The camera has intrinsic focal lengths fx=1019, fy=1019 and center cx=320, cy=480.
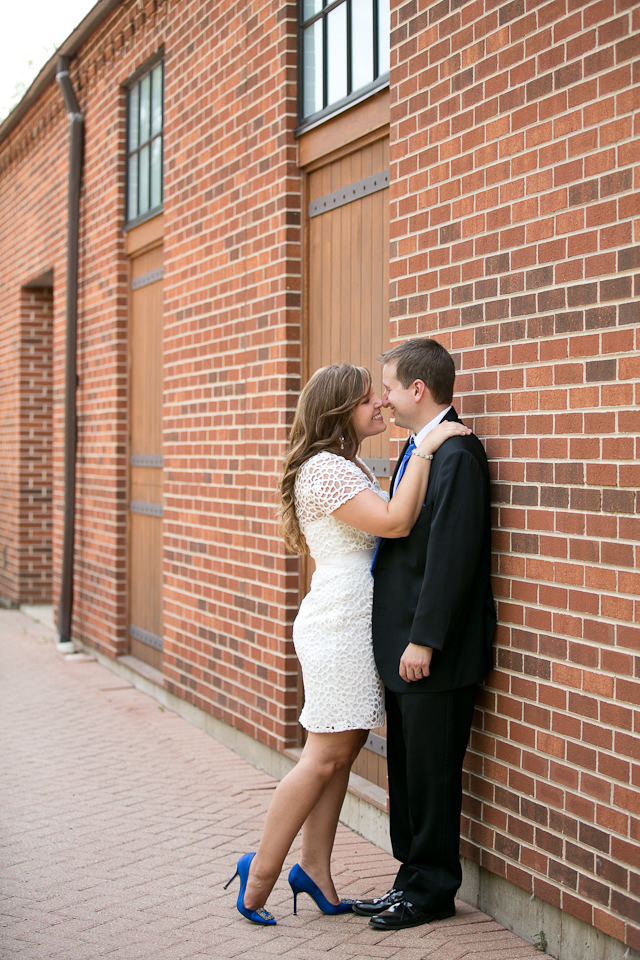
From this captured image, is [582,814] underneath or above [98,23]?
underneath

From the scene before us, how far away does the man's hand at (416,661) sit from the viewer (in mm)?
3316

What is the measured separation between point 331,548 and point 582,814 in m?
1.20

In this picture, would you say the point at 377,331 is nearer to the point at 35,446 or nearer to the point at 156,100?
the point at 156,100

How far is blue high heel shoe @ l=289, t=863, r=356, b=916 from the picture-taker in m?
3.63

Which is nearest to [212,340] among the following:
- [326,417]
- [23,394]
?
[326,417]

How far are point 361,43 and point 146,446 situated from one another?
13.4ft

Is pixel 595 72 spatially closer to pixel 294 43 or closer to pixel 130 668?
pixel 294 43

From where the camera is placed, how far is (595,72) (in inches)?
117

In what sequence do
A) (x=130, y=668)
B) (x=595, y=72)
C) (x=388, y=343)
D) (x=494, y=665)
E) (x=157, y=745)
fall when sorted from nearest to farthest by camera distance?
(x=595, y=72), (x=494, y=665), (x=388, y=343), (x=157, y=745), (x=130, y=668)

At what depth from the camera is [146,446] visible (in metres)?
8.04

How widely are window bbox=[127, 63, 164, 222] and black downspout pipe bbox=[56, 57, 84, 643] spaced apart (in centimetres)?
104

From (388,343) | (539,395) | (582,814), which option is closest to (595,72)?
(539,395)

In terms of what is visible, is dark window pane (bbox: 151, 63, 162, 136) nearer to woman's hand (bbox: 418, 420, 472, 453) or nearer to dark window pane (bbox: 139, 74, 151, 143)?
dark window pane (bbox: 139, 74, 151, 143)

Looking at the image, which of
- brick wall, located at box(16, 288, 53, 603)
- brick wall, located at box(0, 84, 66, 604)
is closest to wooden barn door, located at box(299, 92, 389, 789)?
brick wall, located at box(0, 84, 66, 604)
